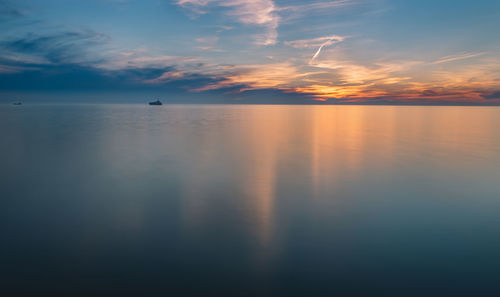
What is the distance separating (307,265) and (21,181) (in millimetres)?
14246

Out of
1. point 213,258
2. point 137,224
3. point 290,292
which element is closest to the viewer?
point 290,292

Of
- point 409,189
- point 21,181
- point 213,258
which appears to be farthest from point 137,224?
point 409,189

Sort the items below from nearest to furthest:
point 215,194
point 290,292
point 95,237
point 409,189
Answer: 1. point 290,292
2. point 95,237
3. point 215,194
4. point 409,189

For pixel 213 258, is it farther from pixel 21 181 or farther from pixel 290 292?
pixel 21 181

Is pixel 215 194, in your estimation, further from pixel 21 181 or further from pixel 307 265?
pixel 21 181

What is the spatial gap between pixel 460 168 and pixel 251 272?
17805 millimetres

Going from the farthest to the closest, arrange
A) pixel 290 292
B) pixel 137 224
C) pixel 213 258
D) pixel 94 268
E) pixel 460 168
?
pixel 460 168, pixel 137 224, pixel 213 258, pixel 94 268, pixel 290 292

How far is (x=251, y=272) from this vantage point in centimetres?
690

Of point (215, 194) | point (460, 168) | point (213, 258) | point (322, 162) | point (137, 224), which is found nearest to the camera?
point (213, 258)

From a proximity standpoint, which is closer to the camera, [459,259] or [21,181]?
[459,259]

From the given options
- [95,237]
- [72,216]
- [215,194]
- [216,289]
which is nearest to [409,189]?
[215,194]

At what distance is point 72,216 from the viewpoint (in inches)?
392

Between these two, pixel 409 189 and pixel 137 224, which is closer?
pixel 137 224

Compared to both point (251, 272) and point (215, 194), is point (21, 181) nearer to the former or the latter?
point (215, 194)
